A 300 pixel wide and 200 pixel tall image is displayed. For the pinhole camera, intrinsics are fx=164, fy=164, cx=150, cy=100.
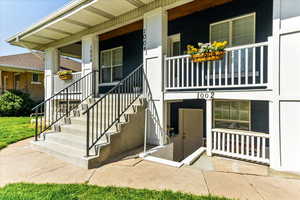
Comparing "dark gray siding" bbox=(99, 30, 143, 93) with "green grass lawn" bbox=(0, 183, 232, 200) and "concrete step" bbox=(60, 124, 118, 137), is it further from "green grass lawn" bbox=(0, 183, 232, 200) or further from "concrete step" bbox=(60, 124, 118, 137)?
"green grass lawn" bbox=(0, 183, 232, 200)

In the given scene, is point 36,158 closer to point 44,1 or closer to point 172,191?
point 172,191

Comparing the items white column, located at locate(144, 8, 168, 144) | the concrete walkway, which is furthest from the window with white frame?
white column, located at locate(144, 8, 168, 144)

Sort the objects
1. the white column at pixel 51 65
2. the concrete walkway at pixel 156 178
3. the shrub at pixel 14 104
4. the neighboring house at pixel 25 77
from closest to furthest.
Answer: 1. the concrete walkway at pixel 156 178
2. the white column at pixel 51 65
3. the shrub at pixel 14 104
4. the neighboring house at pixel 25 77

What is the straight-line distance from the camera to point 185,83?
5.59 m

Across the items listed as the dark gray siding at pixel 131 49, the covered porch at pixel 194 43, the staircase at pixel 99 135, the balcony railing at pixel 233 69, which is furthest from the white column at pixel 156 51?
the dark gray siding at pixel 131 49

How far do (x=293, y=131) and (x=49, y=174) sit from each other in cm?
475

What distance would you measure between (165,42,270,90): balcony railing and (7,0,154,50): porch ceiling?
2260 mm

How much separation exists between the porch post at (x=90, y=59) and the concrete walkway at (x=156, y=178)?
3542mm

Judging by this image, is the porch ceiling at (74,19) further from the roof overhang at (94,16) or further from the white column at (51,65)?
the white column at (51,65)

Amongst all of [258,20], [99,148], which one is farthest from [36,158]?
[258,20]

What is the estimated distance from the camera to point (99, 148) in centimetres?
353

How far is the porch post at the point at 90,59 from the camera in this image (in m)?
6.59

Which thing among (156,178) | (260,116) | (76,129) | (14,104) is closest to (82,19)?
(76,129)

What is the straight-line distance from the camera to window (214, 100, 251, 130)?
5.16m
